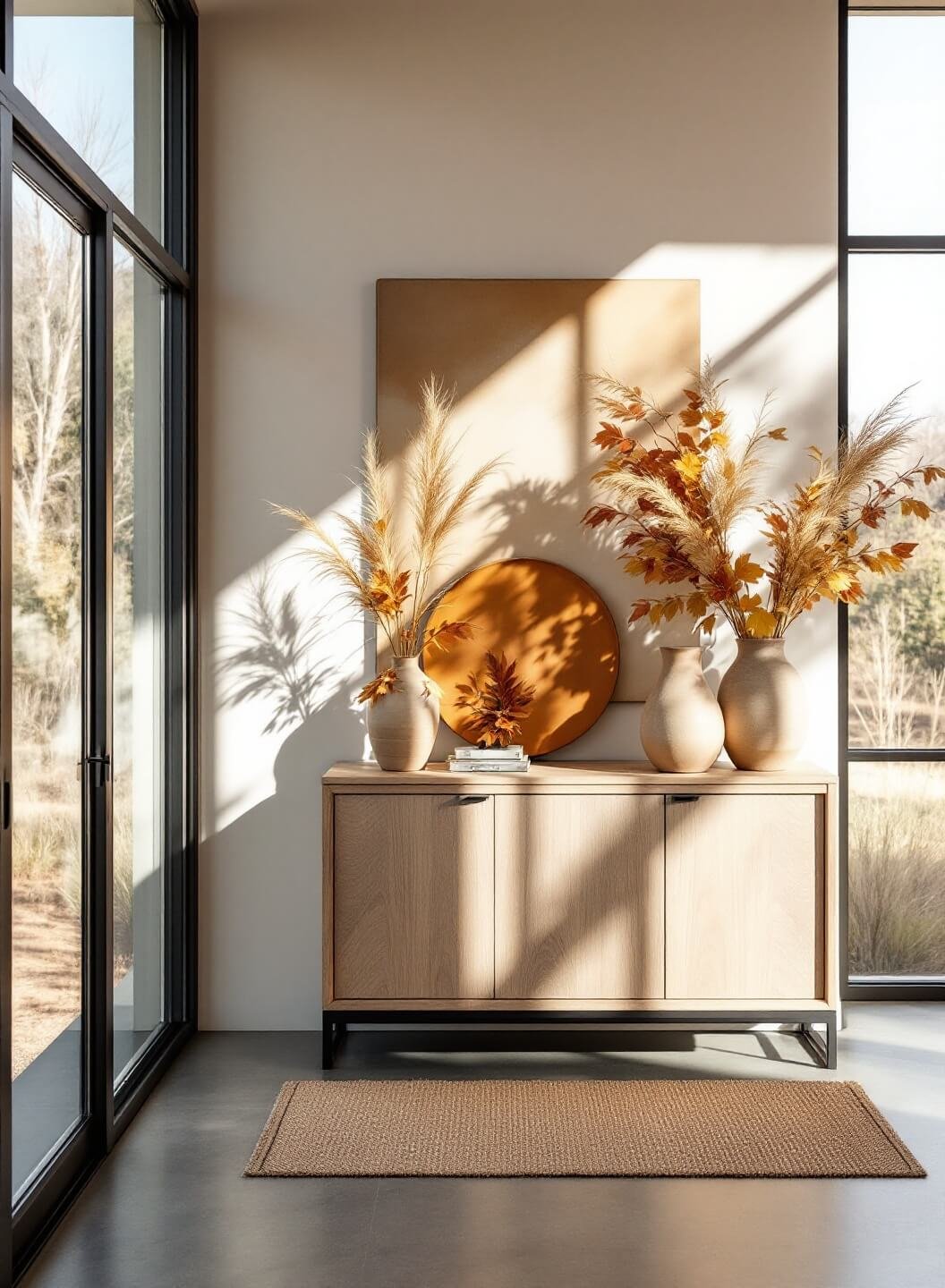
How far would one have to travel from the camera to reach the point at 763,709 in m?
3.67

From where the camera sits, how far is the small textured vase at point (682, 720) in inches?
144

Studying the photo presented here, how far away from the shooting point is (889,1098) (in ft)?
11.1

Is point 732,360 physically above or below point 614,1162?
above

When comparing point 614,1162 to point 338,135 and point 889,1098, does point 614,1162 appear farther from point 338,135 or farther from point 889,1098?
point 338,135

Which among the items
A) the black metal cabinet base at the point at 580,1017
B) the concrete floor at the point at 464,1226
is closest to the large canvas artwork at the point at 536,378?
the black metal cabinet base at the point at 580,1017

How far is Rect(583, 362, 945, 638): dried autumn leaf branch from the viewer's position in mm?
3688

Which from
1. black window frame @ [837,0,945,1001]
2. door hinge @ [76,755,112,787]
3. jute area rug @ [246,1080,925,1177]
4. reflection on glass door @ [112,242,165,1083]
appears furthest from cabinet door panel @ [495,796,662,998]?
door hinge @ [76,755,112,787]

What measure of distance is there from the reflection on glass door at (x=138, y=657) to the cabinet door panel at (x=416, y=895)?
566mm

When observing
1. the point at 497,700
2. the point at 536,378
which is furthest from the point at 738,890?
the point at 536,378

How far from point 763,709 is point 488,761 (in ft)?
2.73

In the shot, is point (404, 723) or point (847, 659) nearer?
point (404, 723)

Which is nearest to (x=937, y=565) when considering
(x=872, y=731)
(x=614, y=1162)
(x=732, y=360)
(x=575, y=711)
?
(x=872, y=731)

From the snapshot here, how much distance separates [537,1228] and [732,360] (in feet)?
8.78

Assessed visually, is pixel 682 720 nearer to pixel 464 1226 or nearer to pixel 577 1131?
pixel 577 1131
